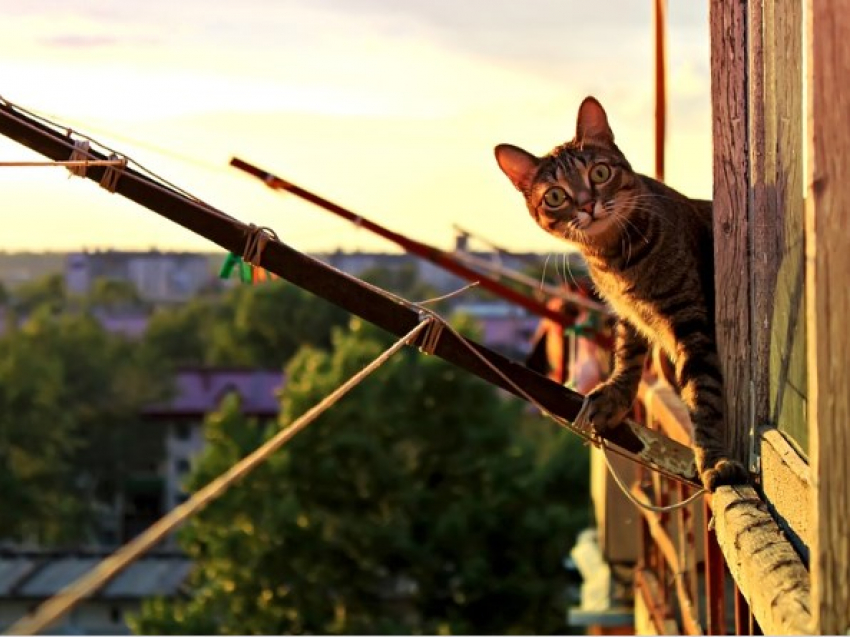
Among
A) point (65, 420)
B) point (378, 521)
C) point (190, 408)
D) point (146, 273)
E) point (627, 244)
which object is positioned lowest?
point (627, 244)

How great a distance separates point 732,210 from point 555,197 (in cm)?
58

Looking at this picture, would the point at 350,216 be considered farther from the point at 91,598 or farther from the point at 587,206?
the point at 91,598

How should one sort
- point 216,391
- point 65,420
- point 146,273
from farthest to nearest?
point 146,273
point 216,391
point 65,420

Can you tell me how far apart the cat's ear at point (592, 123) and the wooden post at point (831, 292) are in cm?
269

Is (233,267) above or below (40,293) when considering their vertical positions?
below

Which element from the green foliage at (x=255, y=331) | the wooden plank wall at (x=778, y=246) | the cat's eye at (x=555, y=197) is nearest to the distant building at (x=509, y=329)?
the green foliage at (x=255, y=331)

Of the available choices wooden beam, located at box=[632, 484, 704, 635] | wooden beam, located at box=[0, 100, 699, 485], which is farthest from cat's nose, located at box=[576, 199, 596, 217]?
wooden beam, located at box=[632, 484, 704, 635]

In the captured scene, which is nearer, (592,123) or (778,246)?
(778,246)

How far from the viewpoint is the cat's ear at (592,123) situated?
5.50 meters

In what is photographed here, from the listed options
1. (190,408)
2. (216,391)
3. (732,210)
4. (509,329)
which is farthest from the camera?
(509,329)

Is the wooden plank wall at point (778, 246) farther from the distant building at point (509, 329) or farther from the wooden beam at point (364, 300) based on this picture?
the distant building at point (509, 329)

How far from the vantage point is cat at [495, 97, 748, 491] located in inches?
211

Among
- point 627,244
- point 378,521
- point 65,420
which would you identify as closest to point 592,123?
point 627,244

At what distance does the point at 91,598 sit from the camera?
55469 millimetres
